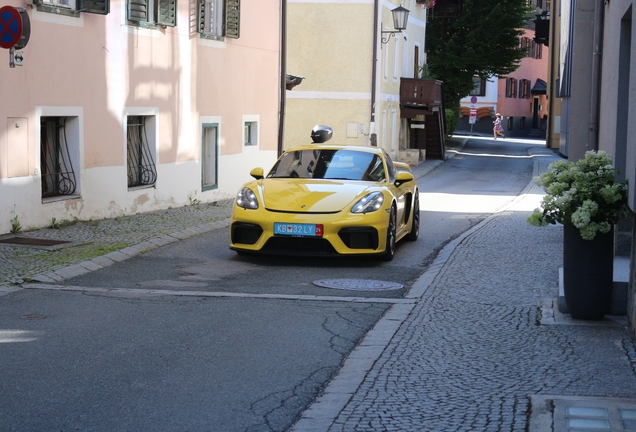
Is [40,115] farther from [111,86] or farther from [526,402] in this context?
[526,402]

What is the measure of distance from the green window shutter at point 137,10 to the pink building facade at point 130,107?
0.06ft

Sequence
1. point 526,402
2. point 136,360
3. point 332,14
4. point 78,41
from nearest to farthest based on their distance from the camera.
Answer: point 526,402
point 136,360
point 78,41
point 332,14

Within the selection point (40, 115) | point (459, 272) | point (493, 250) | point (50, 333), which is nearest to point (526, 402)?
point (50, 333)

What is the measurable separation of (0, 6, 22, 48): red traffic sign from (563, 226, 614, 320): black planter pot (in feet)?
23.1

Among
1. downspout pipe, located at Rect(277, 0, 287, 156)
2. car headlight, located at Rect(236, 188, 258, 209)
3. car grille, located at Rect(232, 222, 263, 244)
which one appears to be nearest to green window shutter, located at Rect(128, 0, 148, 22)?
car headlight, located at Rect(236, 188, 258, 209)

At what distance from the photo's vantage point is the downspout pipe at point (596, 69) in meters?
12.3

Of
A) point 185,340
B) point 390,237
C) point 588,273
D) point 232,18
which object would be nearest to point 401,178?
point 390,237

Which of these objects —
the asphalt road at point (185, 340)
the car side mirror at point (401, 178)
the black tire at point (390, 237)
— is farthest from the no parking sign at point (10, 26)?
the car side mirror at point (401, 178)

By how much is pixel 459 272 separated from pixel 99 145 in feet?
24.4

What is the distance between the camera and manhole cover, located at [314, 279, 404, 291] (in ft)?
32.4

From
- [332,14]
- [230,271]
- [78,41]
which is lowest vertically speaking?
[230,271]

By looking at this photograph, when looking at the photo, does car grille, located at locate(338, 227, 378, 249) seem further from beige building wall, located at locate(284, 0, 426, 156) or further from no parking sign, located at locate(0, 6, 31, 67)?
beige building wall, located at locate(284, 0, 426, 156)

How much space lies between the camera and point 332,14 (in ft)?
121

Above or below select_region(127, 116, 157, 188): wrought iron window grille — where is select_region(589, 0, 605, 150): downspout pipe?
above
